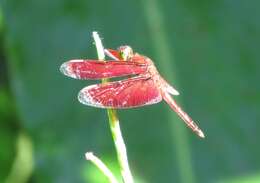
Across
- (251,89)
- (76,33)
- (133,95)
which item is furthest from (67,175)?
(133,95)

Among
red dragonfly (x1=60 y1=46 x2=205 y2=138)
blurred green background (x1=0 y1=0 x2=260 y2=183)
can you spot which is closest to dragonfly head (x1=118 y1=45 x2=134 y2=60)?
red dragonfly (x1=60 y1=46 x2=205 y2=138)

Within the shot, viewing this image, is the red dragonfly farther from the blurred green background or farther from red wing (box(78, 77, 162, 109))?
the blurred green background

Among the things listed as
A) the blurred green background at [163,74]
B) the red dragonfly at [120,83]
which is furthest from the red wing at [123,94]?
the blurred green background at [163,74]

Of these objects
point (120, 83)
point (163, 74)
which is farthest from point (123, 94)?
point (163, 74)

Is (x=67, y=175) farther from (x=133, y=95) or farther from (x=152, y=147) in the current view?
(x=133, y=95)

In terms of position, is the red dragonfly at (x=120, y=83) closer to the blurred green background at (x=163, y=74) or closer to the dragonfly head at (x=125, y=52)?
the dragonfly head at (x=125, y=52)

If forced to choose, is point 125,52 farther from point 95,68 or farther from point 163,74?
point 163,74
